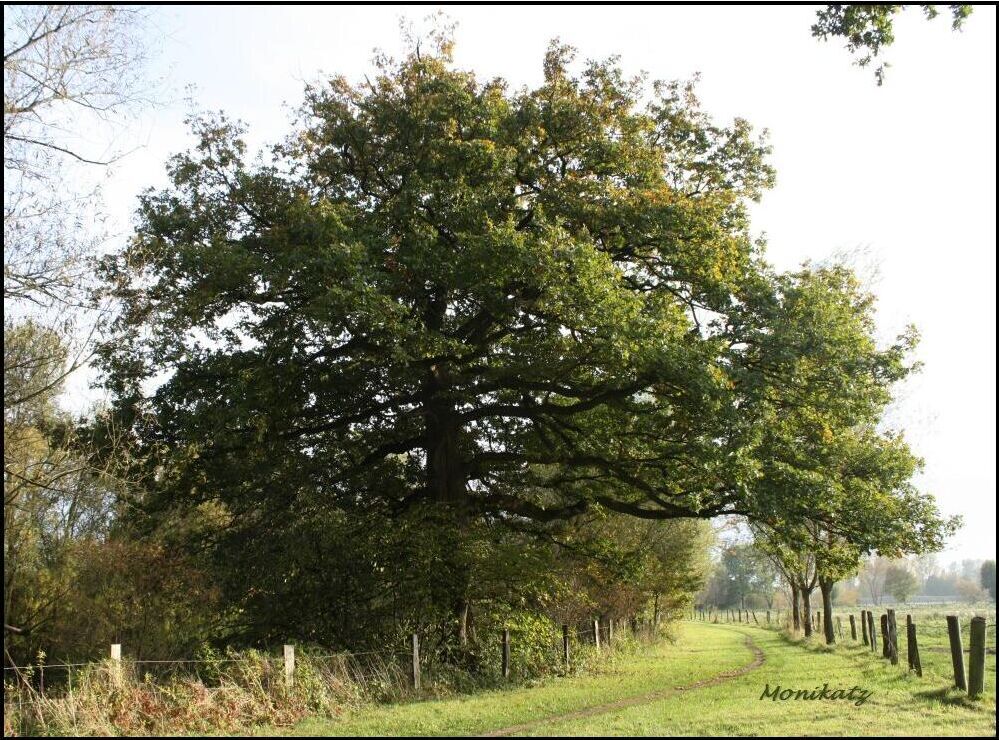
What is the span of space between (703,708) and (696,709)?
156 mm

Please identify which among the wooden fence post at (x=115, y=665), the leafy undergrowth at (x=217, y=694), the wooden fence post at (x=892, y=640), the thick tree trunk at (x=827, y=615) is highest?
the wooden fence post at (x=115, y=665)

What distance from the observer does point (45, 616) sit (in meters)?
17.6

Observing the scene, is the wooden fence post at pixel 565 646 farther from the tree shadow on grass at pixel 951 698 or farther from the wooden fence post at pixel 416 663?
the tree shadow on grass at pixel 951 698

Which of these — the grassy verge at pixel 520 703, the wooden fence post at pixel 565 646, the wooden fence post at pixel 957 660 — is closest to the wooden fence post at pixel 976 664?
the wooden fence post at pixel 957 660

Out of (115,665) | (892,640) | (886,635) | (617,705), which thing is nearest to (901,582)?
(886,635)

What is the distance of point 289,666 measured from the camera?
13742mm

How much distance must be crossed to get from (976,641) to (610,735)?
641 centimetres

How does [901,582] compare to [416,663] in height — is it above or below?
below

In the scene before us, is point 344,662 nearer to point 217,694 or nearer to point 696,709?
point 217,694

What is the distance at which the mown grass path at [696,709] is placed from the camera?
448 inches

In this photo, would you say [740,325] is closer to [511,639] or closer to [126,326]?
[511,639]

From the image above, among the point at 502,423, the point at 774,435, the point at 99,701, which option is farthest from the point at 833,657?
the point at 99,701

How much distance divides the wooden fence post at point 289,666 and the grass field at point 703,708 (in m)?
0.96

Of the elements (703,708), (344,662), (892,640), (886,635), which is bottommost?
(886,635)
